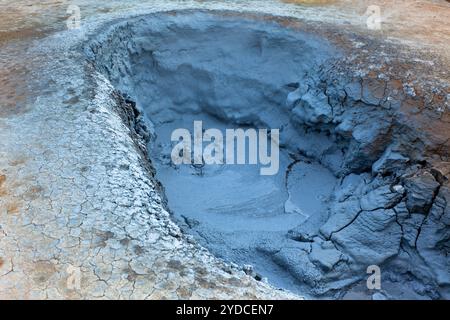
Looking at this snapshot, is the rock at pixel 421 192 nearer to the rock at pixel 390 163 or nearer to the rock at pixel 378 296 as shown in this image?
the rock at pixel 390 163

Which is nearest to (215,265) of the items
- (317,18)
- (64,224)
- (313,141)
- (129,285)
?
(129,285)

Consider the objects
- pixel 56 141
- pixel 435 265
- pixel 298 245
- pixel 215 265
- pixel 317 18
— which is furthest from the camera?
pixel 317 18

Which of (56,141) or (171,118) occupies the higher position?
(56,141)

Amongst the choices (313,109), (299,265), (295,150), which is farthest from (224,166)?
(299,265)

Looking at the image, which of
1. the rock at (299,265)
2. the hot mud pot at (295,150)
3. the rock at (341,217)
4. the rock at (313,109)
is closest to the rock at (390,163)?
the hot mud pot at (295,150)

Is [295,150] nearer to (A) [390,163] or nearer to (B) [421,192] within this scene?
(A) [390,163]

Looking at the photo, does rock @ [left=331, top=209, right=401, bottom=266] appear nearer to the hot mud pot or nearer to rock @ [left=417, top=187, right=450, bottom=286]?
the hot mud pot

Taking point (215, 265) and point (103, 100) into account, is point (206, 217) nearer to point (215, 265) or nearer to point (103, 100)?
point (103, 100)
